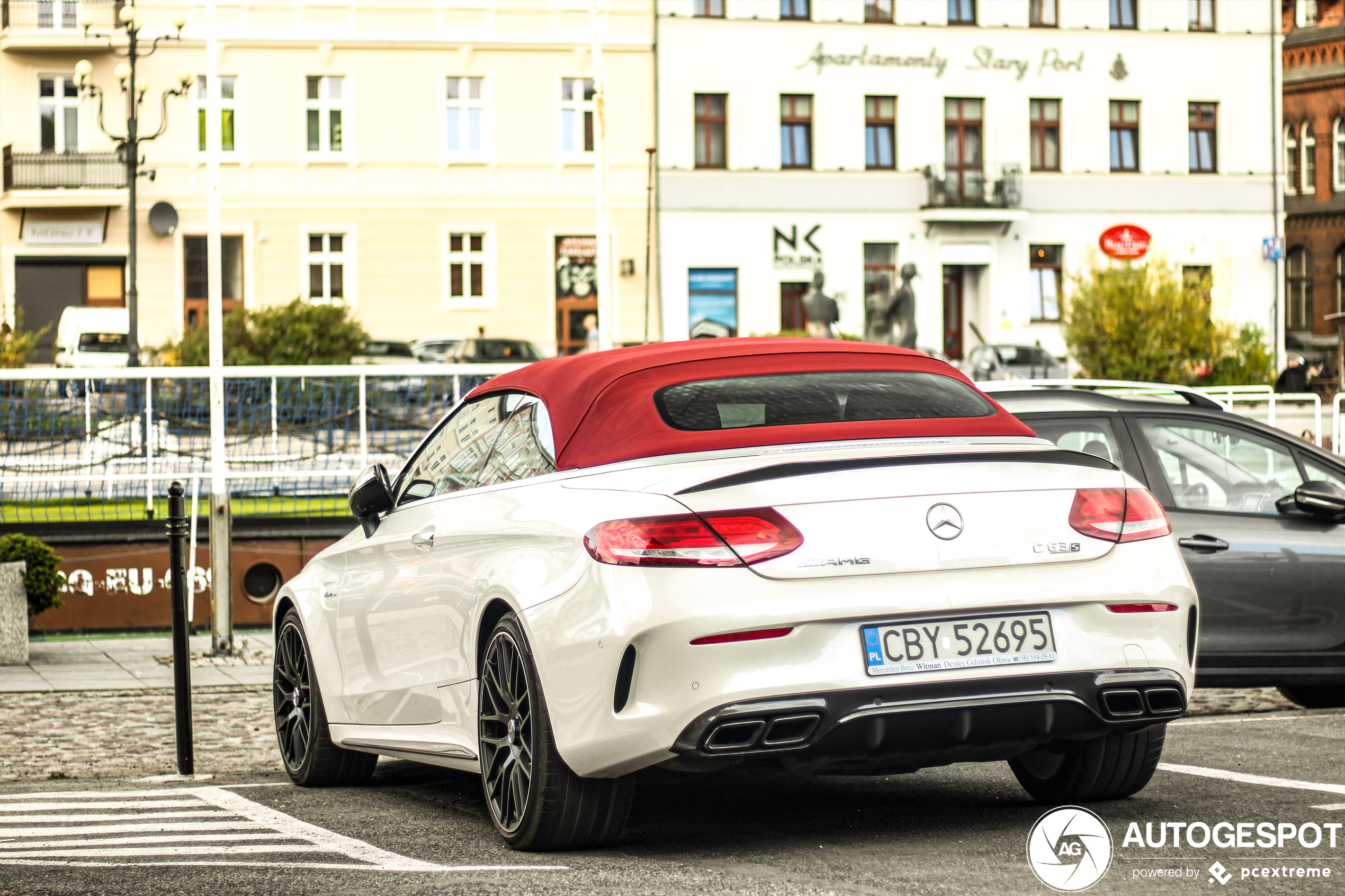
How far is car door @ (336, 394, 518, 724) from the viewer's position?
19.9ft

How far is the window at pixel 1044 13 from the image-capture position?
4941 cm

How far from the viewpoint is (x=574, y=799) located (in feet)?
17.1

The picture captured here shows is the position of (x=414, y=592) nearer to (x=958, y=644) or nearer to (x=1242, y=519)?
(x=958, y=644)

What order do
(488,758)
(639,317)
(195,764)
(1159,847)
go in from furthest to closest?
(639,317), (195,764), (488,758), (1159,847)

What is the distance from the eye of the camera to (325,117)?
1785 inches

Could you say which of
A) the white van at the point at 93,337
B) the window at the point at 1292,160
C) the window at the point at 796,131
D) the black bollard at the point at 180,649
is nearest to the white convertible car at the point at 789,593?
the black bollard at the point at 180,649

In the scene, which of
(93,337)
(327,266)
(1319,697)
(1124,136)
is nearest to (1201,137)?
(1124,136)

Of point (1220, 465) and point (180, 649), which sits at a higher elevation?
point (1220, 465)

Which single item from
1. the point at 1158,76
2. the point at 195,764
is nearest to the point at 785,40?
the point at 1158,76

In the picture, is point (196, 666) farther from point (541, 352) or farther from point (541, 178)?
point (541, 178)

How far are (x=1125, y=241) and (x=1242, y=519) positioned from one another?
40.5 metres

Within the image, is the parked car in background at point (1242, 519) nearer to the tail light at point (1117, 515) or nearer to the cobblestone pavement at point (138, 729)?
the cobblestone pavement at point (138, 729)

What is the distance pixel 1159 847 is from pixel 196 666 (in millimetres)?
8796

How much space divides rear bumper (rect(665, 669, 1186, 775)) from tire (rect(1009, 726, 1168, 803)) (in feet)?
2.27
